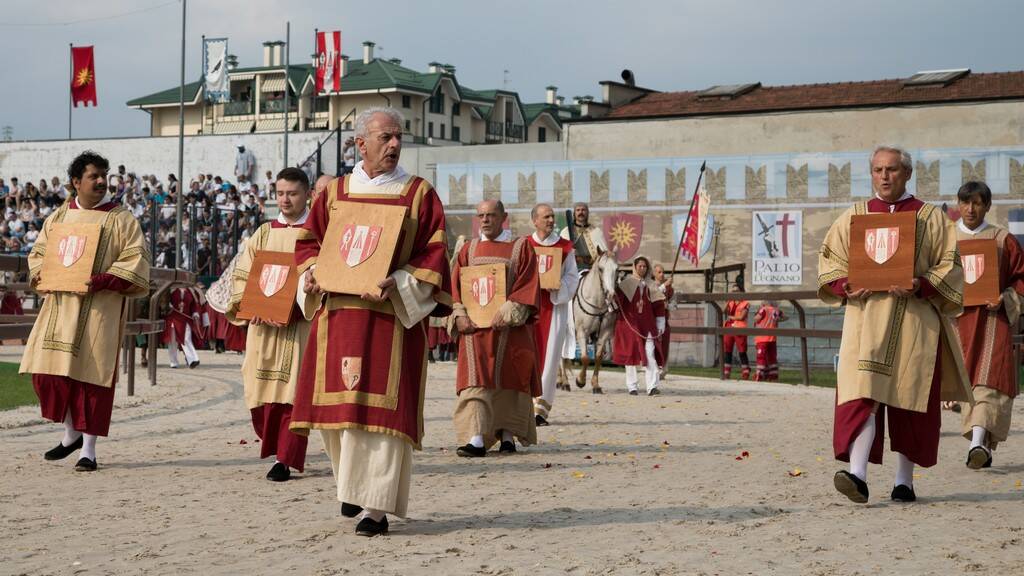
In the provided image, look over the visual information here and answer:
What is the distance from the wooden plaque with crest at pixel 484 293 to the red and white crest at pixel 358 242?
4.02 m

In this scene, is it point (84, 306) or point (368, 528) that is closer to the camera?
point (368, 528)

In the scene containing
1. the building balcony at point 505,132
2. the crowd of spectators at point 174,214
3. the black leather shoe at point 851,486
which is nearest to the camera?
the black leather shoe at point 851,486

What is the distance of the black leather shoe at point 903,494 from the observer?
8328 mm

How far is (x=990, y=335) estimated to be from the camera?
10609mm

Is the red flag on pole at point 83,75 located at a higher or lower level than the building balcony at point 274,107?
lower

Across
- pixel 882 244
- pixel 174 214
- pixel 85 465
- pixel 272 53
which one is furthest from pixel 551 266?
pixel 272 53

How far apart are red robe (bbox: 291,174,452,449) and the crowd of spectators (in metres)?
22.2

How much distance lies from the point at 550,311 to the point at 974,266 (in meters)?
4.81

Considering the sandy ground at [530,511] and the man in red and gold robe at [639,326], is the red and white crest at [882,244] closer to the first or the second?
the sandy ground at [530,511]

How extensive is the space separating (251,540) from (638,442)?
5881 mm

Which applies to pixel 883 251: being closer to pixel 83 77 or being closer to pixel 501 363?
pixel 501 363

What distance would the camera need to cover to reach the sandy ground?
630 cm

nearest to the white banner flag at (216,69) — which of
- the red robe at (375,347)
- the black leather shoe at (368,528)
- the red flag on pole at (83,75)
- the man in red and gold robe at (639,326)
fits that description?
the red flag on pole at (83,75)

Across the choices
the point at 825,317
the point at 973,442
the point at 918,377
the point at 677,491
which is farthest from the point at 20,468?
the point at 825,317
